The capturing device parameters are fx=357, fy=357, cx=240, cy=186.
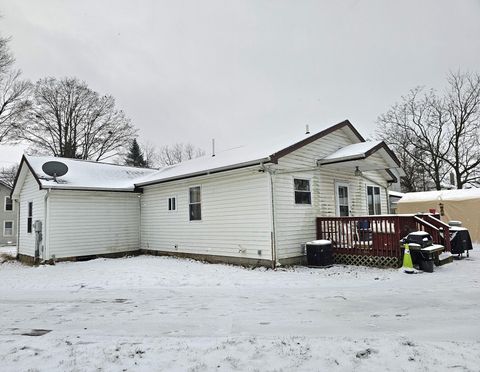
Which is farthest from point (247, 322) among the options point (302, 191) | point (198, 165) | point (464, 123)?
point (464, 123)

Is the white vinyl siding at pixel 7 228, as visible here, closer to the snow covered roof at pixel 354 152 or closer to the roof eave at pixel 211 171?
the roof eave at pixel 211 171

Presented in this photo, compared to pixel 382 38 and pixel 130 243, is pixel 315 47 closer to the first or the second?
pixel 382 38

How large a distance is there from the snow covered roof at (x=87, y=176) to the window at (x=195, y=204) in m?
3.52

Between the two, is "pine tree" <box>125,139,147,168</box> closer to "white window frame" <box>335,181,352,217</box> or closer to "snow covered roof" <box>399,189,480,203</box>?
"snow covered roof" <box>399,189,480,203</box>

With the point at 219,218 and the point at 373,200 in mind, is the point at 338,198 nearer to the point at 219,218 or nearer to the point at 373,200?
the point at 373,200

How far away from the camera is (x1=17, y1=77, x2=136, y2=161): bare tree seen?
29.3 metres

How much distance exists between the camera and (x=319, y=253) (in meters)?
10.3

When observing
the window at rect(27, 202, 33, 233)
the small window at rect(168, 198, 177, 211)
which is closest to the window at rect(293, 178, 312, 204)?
the small window at rect(168, 198, 177, 211)

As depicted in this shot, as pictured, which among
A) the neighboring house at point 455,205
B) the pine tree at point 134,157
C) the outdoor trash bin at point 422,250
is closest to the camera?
the outdoor trash bin at point 422,250

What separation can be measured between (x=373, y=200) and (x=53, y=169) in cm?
1258

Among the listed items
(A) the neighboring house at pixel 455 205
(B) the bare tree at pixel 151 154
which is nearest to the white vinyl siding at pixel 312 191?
(A) the neighboring house at pixel 455 205

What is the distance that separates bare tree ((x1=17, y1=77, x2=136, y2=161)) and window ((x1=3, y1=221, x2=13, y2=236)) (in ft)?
24.0

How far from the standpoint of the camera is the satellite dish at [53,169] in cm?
1348

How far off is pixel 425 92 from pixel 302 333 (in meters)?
35.1
